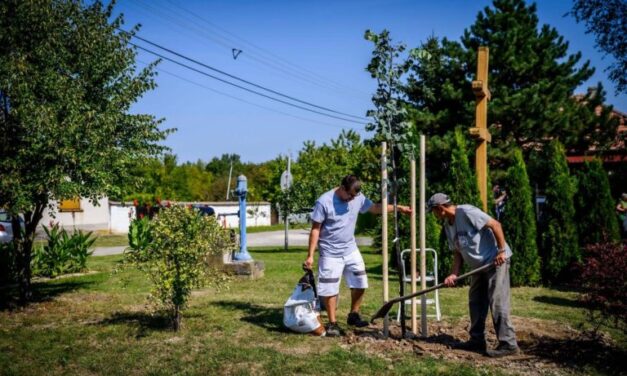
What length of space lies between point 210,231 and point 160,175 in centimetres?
3977

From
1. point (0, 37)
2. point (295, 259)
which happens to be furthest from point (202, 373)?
point (295, 259)

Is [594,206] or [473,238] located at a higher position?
[594,206]

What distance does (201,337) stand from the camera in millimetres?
6527

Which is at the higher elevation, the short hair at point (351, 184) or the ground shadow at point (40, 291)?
the short hair at point (351, 184)

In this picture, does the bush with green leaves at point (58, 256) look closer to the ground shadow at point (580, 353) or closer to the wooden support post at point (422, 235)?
the wooden support post at point (422, 235)

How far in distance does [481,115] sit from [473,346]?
5.12 metres

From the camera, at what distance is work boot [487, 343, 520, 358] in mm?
5555

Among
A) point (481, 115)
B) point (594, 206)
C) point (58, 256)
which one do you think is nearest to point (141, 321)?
point (58, 256)

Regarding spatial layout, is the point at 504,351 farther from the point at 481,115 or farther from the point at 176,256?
the point at 481,115

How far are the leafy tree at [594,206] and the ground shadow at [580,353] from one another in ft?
16.5

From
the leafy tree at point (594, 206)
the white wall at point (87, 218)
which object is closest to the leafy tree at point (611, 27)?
the leafy tree at point (594, 206)

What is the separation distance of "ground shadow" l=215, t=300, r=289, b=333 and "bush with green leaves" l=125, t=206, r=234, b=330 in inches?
33.8

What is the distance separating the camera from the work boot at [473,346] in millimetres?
5791

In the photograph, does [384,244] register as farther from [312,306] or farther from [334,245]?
[312,306]
